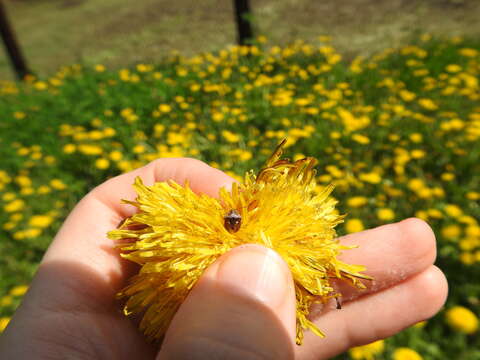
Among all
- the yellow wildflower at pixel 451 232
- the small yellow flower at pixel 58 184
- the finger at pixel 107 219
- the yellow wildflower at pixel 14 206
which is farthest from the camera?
the small yellow flower at pixel 58 184

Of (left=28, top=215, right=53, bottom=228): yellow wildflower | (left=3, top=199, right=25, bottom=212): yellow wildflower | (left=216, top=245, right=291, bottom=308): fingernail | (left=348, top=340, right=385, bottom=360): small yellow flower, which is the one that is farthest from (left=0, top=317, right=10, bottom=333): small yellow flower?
(left=348, top=340, right=385, bottom=360): small yellow flower

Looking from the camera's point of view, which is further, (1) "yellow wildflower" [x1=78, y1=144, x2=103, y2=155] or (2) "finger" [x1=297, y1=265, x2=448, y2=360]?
(1) "yellow wildflower" [x1=78, y1=144, x2=103, y2=155]

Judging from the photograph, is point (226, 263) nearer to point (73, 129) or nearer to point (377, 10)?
point (73, 129)

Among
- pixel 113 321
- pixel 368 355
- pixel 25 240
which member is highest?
pixel 113 321

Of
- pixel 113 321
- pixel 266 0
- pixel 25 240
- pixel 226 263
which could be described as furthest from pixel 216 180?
pixel 266 0

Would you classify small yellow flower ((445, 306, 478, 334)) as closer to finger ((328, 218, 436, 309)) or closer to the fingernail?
finger ((328, 218, 436, 309))

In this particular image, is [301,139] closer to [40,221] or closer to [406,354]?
[406,354]

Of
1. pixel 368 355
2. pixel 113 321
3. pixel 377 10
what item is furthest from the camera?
pixel 377 10

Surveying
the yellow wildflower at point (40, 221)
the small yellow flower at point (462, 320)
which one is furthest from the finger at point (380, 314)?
the yellow wildflower at point (40, 221)

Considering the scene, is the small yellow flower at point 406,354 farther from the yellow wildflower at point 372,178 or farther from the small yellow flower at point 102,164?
the small yellow flower at point 102,164
